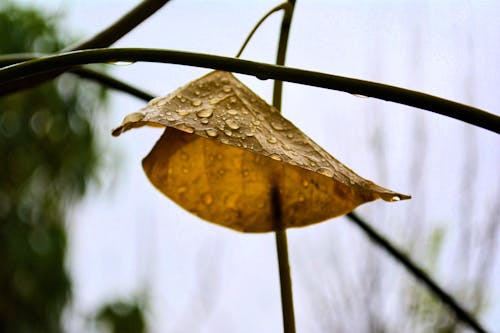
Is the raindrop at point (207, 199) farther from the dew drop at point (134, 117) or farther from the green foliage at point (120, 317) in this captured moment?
the green foliage at point (120, 317)

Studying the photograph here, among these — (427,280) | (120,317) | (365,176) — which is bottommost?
(120,317)

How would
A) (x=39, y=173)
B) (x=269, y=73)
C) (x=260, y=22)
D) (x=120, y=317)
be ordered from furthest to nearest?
(x=39, y=173)
(x=120, y=317)
(x=260, y=22)
(x=269, y=73)

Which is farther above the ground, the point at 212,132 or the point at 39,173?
the point at 212,132

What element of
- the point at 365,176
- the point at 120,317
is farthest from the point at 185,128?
the point at 120,317

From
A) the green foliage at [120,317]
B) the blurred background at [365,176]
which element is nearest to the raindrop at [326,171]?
the blurred background at [365,176]

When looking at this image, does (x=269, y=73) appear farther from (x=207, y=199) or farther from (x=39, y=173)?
(x=39, y=173)

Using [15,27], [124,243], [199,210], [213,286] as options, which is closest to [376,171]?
[213,286]

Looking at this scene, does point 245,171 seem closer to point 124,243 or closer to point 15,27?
point 124,243
